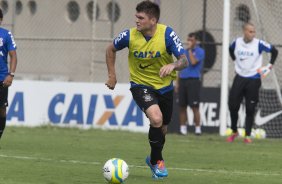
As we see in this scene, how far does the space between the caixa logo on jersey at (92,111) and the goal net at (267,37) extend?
8.42 feet

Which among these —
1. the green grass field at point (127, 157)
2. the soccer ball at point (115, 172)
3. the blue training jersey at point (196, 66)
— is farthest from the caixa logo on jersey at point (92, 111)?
the soccer ball at point (115, 172)

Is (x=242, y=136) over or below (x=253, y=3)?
below

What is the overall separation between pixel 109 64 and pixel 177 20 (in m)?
13.2

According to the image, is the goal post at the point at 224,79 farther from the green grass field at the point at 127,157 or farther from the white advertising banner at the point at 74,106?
the white advertising banner at the point at 74,106

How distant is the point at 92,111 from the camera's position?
20.9m

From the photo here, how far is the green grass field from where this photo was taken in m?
10.4

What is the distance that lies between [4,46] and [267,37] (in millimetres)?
9041

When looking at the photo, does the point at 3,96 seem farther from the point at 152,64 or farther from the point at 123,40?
the point at 152,64

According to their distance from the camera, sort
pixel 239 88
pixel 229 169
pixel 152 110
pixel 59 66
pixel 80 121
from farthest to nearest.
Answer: pixel 59 66
pixel 80 121
pixel 239 88
pixel 229 169
pixel 152 110

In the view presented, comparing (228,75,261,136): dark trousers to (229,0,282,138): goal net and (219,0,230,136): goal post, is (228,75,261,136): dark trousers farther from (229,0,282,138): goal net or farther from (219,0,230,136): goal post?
(229,0,282,138): goal net

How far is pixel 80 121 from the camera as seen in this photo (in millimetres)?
20953

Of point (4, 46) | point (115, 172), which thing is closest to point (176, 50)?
point (115, 172)

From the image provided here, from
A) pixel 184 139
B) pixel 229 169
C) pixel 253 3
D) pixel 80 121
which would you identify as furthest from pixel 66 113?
pixel 229 169

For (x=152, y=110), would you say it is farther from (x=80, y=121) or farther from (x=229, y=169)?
(x=80, y=121)
